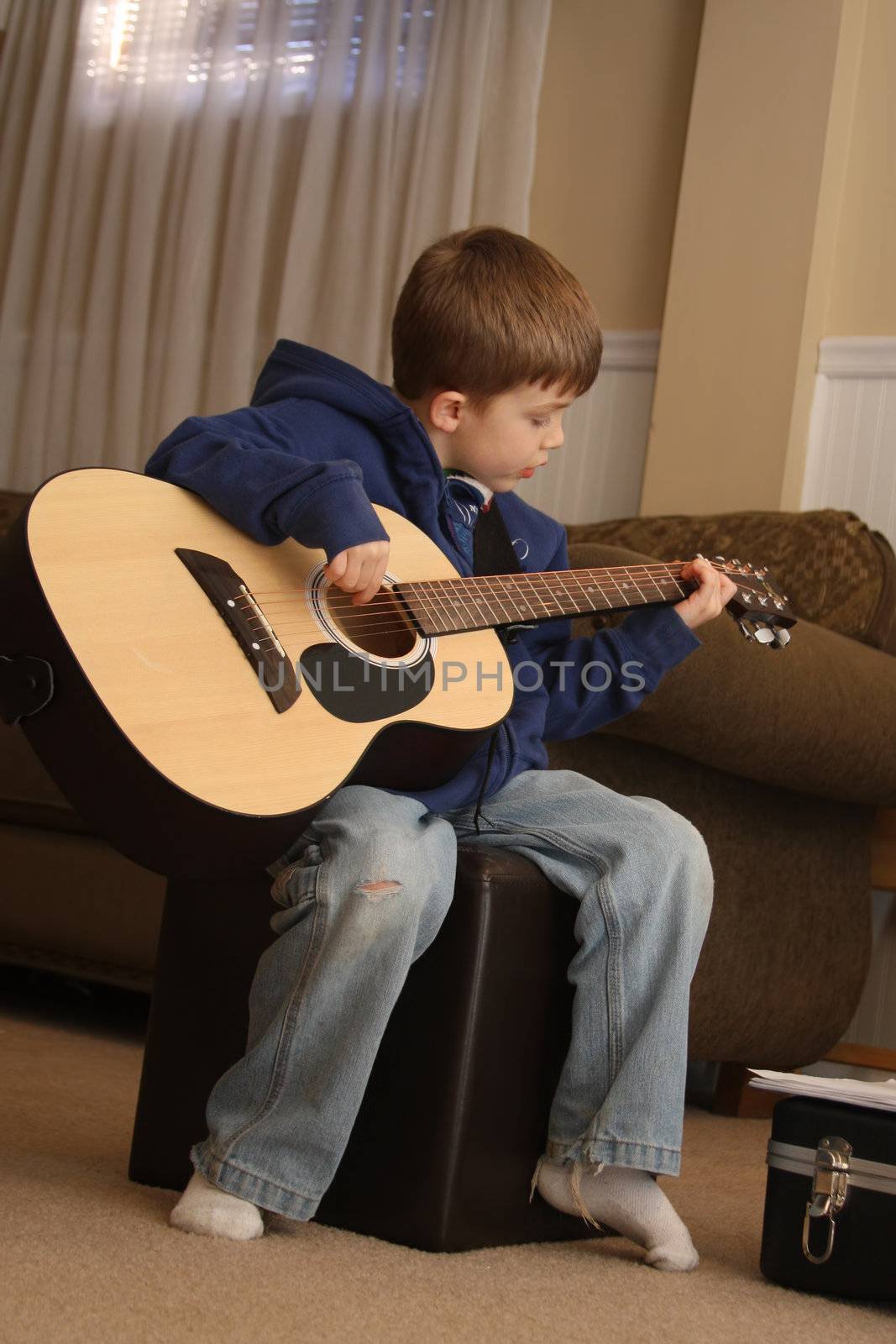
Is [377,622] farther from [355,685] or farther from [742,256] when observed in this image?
[742,256]

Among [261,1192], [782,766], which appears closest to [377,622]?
[261,1192]

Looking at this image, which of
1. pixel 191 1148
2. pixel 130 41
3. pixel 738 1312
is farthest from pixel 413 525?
pixel 130 41

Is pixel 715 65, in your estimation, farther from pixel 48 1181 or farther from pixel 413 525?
pixel 48 1181

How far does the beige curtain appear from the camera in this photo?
3150 millimetres

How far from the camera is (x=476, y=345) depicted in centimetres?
145

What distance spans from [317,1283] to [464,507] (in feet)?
2.61

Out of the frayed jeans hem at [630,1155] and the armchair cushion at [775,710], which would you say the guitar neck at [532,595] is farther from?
the frayed jeans hem at [630,1155]

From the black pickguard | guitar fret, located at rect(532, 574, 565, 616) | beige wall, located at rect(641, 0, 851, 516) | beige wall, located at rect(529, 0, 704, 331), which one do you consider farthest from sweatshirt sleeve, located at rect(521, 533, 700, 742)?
beige wall, located at rect(529, 0, 704, 331)

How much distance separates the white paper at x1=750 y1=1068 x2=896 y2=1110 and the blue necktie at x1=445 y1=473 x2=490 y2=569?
60 cm

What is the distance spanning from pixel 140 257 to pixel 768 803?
7.80 ft

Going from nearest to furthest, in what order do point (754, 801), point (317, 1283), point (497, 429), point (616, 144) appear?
point (317, 1283), point (497, 429), point (754, 801), point (616, 144)

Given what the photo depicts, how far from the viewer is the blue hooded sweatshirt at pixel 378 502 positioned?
3.89ft

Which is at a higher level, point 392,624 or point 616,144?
point 616,144

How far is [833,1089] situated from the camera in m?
1.19
